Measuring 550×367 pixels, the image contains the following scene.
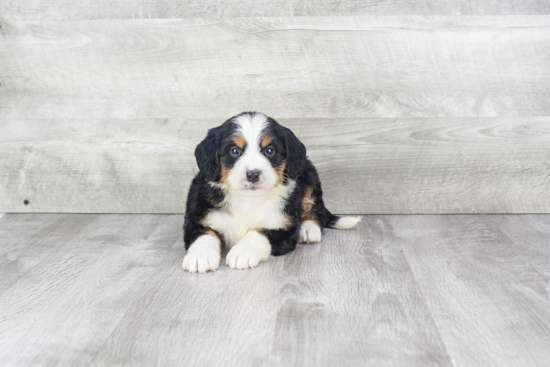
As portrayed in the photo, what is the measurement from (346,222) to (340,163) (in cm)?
46

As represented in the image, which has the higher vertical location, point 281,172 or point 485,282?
point 281,172

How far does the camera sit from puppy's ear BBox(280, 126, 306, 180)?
2479 millimetres

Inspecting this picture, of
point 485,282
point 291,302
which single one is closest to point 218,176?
point 291,302

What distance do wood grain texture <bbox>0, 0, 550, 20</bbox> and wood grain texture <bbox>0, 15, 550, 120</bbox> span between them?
38mm

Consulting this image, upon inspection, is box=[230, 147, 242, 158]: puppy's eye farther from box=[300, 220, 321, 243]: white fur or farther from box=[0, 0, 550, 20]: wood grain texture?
box=[0, 0, 550, 20]: wood grain texture

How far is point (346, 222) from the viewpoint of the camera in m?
2.94

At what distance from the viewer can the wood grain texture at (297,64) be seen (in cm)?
314

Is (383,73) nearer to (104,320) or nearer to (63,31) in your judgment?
(63,31)

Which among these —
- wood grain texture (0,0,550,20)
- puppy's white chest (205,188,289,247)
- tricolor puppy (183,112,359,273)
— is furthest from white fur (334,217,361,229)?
wood grain texture (0,0,550,20)

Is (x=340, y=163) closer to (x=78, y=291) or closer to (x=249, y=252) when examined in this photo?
(x=249, y=252)

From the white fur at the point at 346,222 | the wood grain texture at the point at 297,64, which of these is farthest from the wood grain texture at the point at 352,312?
the wood grain texture at the point at 297,64

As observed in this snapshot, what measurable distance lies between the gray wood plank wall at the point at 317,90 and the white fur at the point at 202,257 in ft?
3.28

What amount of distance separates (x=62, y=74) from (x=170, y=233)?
3.72 feet

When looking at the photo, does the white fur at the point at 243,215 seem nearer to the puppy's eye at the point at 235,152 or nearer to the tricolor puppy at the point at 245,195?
the tricolor puppy at the point at 245,195
